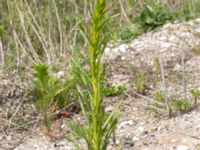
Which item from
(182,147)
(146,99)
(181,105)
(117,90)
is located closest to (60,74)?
(117,90)

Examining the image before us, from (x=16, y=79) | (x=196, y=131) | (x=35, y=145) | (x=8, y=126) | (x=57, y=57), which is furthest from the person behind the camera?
(x=57, y=57)

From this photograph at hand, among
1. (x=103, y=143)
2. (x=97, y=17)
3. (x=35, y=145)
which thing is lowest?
(x=35, y=145)

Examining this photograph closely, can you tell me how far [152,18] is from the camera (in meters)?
4.84

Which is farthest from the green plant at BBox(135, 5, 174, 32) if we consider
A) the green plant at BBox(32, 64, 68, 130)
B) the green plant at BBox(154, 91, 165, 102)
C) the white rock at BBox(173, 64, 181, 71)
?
the green plant at BBox(32, 64, 68, 130)

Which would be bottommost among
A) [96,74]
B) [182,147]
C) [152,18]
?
[182,147]

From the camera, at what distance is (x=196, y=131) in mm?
2535

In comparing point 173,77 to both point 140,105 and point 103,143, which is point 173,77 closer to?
point 140,105

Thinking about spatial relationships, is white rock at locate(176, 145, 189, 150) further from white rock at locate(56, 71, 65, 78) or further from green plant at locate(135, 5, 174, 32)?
green plant at locate(135, 5, 174, 32)

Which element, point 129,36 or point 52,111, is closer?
point 52,111

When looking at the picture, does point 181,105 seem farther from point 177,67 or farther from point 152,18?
point 152,18

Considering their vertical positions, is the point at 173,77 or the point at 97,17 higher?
the point at 97,17

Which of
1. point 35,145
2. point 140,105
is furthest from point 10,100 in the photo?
point 140,105

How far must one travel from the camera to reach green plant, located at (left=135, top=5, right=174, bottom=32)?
479cm

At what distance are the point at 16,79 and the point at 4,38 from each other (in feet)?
7.85
